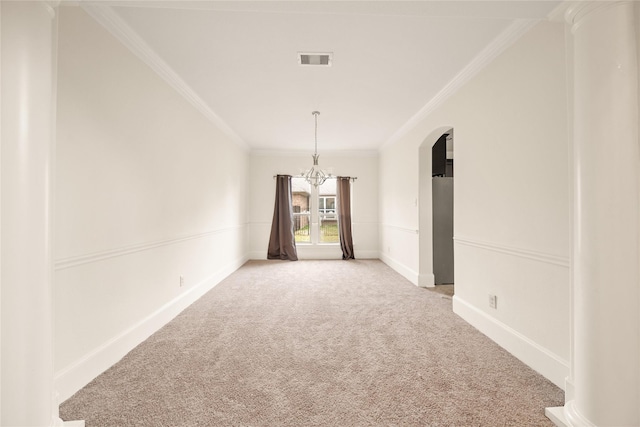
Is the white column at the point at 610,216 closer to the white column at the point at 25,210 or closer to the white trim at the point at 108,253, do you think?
the white column at the point at 25,210

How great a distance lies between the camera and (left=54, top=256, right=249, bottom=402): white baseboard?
68.9 inches

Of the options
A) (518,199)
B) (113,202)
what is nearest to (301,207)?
(113,202)

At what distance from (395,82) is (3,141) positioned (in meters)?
3.05

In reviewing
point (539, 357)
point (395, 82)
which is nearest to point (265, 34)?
point (395, 82)

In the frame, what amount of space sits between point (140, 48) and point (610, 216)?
10.6ft

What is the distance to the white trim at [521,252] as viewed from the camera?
1.93 m

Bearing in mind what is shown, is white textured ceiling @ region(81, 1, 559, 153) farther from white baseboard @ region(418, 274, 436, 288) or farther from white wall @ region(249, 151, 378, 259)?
white wall @ region(249, 151, 378, 259)

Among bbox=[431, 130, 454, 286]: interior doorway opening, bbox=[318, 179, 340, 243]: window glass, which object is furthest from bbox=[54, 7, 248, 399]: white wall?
bbox=[318, 179, 340, 243]: window glass

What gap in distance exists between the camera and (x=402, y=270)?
5.05 meters

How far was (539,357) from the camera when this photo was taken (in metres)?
2.05

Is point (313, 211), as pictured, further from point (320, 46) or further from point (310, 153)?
point (320, 46)

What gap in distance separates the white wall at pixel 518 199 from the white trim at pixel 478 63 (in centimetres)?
5

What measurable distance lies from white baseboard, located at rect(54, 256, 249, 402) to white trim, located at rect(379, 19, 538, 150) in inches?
143

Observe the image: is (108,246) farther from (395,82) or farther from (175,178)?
(395,82)
